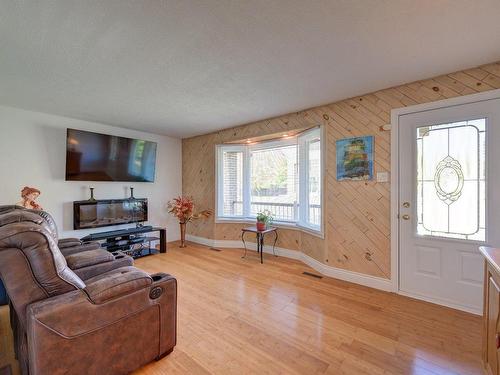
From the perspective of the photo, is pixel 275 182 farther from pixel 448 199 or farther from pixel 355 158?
pixel 448 199

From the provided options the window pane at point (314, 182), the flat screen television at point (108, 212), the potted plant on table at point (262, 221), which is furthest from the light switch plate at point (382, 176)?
the flat screen television at point (108, 212)

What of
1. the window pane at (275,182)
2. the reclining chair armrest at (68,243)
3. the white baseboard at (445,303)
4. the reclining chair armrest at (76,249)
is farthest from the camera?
the window pane at (275,182)

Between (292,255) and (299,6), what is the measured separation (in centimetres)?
346

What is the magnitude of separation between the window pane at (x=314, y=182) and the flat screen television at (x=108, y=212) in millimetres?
3234

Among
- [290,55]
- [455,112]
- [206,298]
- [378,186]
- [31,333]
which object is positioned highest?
[290,55]

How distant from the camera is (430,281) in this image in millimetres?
2486

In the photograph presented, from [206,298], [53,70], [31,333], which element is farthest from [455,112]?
[53,70]

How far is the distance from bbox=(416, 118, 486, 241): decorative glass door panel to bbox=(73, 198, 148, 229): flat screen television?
452 cm

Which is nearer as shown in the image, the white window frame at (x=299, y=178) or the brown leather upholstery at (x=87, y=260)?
the brown leather upholstery at (x=87, y=260)

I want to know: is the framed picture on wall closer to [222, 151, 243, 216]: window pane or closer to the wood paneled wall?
the wood paneled wall

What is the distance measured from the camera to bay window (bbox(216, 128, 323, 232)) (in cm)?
376

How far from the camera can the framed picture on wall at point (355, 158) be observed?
2.87m

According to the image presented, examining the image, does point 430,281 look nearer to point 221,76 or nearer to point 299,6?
point 299,6

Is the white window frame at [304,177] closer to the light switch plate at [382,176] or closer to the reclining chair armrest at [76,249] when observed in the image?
the light switch plate at [382,176]
